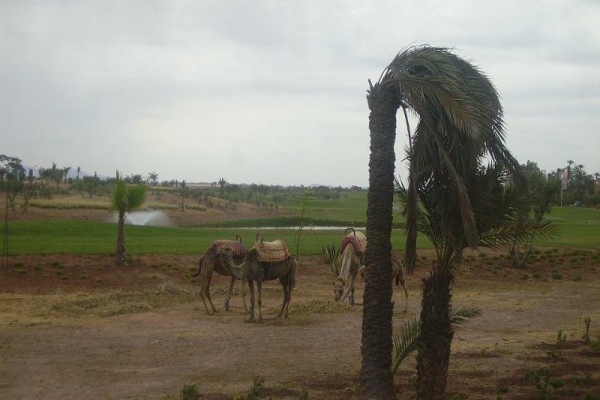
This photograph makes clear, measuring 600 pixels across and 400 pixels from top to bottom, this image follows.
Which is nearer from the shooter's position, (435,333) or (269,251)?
(435,333)

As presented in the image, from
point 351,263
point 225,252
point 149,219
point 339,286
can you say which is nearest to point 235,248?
point 225,252

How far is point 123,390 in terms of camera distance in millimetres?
9867

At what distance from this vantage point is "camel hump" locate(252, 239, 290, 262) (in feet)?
50.7

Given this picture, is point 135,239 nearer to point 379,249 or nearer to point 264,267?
point 264,267

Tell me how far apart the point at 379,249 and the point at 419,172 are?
1.13m

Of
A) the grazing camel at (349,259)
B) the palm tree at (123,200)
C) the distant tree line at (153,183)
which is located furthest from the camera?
the distant tree line at (153,183)

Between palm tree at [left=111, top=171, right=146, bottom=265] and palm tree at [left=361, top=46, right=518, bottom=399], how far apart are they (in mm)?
16392

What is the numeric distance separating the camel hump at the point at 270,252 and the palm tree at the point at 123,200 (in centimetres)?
903

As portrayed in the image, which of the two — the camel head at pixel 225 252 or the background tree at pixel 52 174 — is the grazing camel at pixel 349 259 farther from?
the background tree at pixel 52 174

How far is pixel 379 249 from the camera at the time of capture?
26.3ft

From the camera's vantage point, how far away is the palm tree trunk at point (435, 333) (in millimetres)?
8102

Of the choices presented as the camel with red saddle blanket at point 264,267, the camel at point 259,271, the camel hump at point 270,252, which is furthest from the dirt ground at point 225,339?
the camel hump at point 270,252

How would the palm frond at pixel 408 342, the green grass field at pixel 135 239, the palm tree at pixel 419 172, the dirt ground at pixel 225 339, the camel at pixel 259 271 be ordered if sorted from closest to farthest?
the palm tree at pixel 419 172 → the palm frond at pixel 408 342 → the dirt ground at pixel 225 339 → the camel at pixel 259 271 → the green grass field at pixel 135 239

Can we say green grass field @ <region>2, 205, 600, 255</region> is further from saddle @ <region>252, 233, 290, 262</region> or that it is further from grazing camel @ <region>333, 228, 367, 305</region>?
saddle @ <region>252, 233, 290, 262</region>
